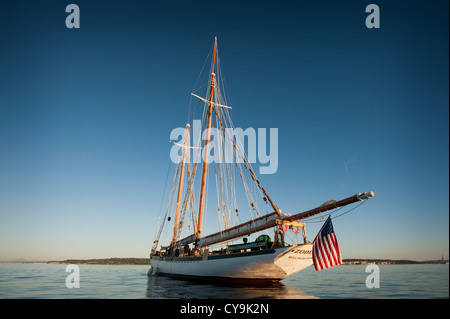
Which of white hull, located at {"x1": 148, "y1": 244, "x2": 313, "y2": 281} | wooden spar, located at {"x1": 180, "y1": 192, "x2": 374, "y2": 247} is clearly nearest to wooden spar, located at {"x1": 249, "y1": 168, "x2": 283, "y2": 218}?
wooden spar, located at {"x1": 180, "y1": 192, "x2": 374, "y2": 247}

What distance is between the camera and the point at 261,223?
117 ft

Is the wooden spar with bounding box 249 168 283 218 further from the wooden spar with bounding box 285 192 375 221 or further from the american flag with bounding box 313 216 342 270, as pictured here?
the american flag with bounding box 313 216 342 270

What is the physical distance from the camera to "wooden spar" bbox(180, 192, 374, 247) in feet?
86.6

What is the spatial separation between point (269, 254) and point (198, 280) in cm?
1429

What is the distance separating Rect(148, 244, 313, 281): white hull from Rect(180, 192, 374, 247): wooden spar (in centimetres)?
367

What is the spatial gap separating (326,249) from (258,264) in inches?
361

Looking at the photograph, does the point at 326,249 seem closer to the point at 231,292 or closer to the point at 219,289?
the point at 231,292

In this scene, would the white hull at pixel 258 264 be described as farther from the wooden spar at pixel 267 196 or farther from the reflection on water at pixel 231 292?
the wooden spar at pixel 267 196

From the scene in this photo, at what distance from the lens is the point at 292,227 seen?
32781mm

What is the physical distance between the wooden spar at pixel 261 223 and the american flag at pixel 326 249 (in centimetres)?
289
